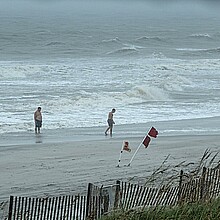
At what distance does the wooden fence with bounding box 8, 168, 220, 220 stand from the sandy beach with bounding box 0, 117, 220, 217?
185 inches

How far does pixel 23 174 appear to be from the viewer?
15.7 meters

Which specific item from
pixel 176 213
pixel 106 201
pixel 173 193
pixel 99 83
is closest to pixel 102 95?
pixel 99 83

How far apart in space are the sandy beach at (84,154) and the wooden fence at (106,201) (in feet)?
15.4

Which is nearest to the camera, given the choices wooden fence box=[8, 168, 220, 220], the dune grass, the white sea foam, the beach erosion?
the dune grass

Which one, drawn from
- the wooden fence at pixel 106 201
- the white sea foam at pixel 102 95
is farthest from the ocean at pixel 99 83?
the wooden fence at pixel 106 201

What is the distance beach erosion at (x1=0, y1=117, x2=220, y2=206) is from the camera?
14.4 metres

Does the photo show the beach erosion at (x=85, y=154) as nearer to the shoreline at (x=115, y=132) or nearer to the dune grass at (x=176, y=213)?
the shoreline at (x=115, y=132)

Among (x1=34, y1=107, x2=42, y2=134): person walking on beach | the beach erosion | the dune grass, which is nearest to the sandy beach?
the beach erosion

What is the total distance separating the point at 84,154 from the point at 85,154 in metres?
0.03

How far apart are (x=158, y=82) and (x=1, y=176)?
95.2 feet

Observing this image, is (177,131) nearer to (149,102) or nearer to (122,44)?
(149,102)

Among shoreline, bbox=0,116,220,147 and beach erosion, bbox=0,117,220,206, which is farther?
shoreline, bbox=0,116,220,147

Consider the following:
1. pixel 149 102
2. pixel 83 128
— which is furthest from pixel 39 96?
pixel 83 128

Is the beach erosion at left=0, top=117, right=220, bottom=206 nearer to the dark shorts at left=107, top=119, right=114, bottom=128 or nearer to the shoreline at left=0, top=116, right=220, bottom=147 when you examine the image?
the shoreline at left=0, top=116, right=220, bottom=147
